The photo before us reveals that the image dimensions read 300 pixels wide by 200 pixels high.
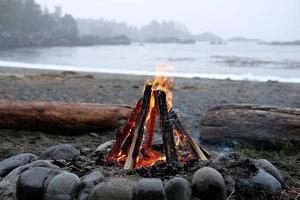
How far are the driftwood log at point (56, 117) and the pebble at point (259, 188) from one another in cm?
422

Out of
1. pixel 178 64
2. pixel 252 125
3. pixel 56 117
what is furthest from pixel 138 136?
pixel 178 64

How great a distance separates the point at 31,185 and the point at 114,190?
90 centimetres

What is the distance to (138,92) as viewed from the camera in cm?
1645

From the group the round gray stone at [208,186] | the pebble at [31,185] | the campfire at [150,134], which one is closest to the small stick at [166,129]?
the campfire at [150,134]

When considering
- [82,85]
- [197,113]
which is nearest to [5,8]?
[82,85]

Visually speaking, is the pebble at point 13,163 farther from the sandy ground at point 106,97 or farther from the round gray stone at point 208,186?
the round gray stone at point 208,186

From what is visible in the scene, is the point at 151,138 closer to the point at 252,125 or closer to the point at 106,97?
the point at 252,125

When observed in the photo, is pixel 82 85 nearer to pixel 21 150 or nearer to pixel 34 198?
pixel 21 150

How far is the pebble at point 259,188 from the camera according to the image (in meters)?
4.87

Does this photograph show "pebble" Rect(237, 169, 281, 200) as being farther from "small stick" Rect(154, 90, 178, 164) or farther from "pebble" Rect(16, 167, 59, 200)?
"pebble" Rect(16, 167, 59, 200)

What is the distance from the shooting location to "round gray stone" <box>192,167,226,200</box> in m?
4.55

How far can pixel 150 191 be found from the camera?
14.4ft

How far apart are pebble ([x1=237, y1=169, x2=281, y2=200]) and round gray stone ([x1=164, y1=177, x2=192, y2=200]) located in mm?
706

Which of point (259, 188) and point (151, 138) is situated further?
point (151, 138)
